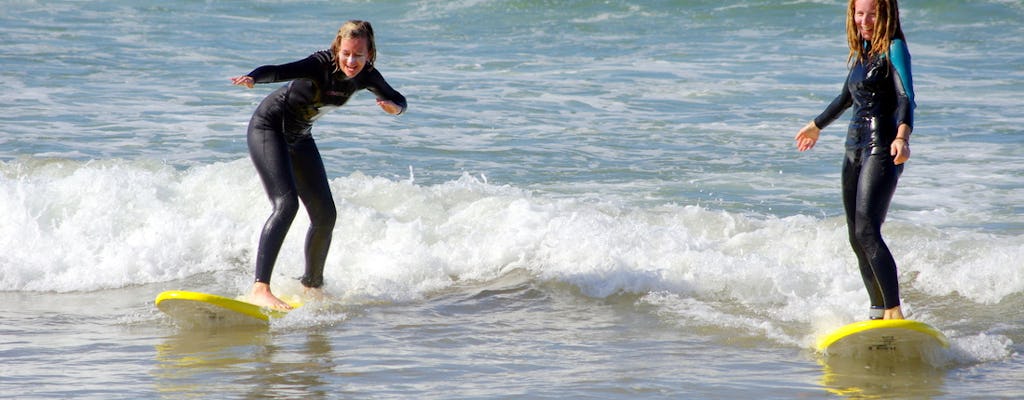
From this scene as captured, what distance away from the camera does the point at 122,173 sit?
9.63m

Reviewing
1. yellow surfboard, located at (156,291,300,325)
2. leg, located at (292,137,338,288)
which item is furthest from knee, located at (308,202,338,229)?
yellow surfboard, located at (156,291,300,325)

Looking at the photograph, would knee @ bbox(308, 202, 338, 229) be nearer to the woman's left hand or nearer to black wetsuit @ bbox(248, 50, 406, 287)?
black wetsuit @ bbox(248, 50, 406, 287)

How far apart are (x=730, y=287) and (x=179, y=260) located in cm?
380

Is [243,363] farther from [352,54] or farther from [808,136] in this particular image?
[808,136]

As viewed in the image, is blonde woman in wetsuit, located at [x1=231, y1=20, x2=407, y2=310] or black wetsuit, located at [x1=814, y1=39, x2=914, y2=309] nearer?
black wetsuit, located at [x1=814, y1=39, x2=914, y2=309]

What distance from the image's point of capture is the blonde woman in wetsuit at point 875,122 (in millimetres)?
5477

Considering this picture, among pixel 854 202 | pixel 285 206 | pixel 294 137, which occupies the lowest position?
pixel 285 206

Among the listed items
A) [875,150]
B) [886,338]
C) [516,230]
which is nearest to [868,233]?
[875,150]

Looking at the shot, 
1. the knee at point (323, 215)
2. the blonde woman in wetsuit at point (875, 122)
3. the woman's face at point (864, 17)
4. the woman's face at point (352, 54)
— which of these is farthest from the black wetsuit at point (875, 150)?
the knee at point (323, 215)

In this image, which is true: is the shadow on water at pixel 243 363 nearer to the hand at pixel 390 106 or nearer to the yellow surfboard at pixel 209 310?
the yellow surfboard at pixel 209 310

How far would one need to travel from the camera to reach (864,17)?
556 centimetres

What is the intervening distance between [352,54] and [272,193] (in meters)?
0.91

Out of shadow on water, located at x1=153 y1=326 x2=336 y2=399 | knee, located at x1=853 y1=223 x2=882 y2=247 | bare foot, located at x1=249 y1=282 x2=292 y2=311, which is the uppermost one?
knee, located at x1=853 y1=223 x2=882 y2=247

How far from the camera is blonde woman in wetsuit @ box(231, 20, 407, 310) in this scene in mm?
6375
